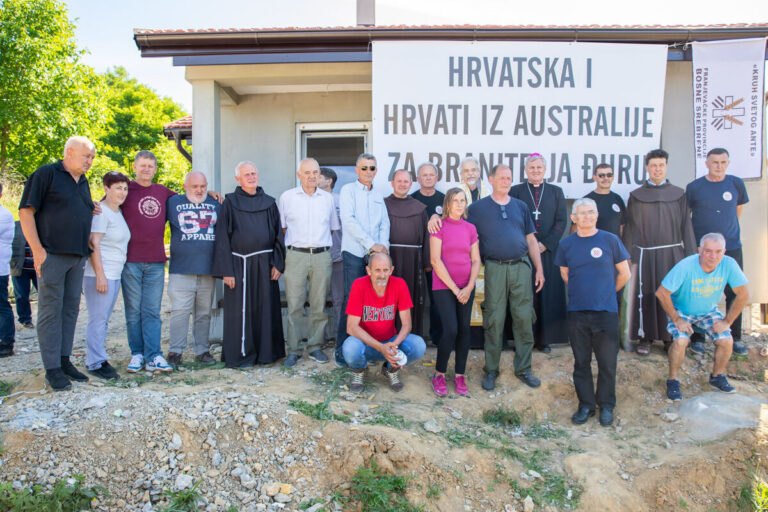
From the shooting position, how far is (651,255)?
538cm

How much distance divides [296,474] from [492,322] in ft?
7.51

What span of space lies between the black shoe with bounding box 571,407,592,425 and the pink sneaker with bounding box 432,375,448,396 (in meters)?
1.11

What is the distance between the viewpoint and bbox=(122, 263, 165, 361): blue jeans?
4910 mm

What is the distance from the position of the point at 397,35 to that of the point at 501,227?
259 centimetres

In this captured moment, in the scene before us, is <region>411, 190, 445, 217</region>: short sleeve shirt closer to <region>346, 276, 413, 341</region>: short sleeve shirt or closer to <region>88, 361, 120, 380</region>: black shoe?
<region>346, 276, 413, 341</region>: short sleeve shirt

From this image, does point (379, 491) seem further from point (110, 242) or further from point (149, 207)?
point (149, 207)

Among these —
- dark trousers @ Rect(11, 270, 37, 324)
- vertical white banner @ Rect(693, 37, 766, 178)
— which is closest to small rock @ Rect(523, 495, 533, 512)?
vertical white banner @ Rect(693, 37, 766, 178)

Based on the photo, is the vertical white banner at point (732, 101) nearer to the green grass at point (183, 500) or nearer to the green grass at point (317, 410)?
the green grass at point (317, 410)

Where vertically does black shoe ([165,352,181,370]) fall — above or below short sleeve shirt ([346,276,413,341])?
below

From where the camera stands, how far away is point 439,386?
15.3 feet

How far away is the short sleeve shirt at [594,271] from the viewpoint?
4332 mm

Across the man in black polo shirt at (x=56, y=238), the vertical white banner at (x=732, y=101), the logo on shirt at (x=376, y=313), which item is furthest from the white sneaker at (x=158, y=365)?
the vertical white banner at (x=732, y=101)

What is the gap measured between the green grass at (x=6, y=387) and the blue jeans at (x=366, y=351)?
267 centimetres

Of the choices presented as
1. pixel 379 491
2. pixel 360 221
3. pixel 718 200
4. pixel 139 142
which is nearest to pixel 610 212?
pixel 718 200
